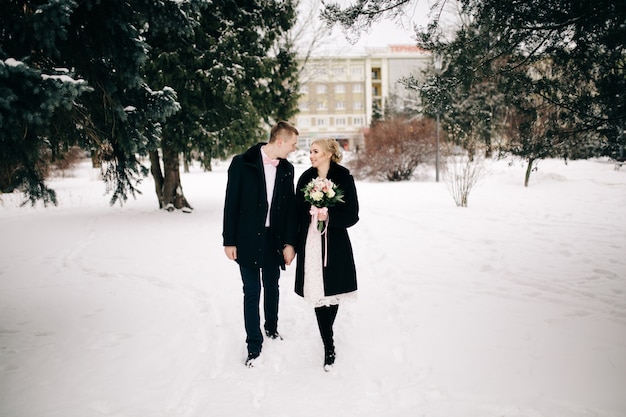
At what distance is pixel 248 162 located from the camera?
325 centimetres

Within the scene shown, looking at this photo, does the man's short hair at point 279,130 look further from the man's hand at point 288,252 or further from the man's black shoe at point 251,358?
the man's black shoe at point 251,358

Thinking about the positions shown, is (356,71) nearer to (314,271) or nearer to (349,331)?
(349,331)

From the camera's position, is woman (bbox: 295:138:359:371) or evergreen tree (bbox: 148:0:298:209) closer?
woman (bbox: 295:138:359:371)

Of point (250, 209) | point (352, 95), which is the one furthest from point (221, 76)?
point (352, 95)

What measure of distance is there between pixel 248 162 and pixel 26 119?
1768 millimetres

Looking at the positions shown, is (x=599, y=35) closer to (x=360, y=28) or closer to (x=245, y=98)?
(x=360, y=28)

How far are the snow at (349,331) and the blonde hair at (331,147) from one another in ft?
5.57

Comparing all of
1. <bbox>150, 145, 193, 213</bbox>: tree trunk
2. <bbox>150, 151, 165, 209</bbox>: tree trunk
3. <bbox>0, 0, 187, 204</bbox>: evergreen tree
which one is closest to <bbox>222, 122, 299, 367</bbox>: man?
<bbox>0, 0, 187, 204</bbox>: evergreen tree

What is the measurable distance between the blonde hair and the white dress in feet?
1.87

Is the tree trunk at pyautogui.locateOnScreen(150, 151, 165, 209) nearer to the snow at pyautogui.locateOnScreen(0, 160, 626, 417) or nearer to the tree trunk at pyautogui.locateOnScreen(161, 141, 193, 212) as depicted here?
the tree trunk at pyautogui.locateOnScreen(161, 141, 193, 212)

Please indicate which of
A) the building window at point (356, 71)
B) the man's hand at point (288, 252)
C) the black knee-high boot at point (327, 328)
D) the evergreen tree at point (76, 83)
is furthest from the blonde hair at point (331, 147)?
the building window at point (356, 71)

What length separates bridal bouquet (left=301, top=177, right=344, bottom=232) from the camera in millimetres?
2963

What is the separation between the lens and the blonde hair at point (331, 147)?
3141mm

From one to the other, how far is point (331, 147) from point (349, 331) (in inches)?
72.7
